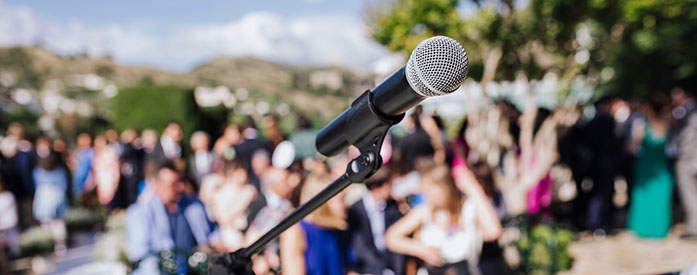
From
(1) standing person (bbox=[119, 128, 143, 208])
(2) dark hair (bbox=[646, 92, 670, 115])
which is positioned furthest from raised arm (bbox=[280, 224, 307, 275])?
(1) standing person (bbox=[119, 128, 143, 208])

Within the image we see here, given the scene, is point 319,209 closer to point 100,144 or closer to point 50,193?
point 50,193

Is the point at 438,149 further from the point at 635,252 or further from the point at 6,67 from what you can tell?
the point at 6,67

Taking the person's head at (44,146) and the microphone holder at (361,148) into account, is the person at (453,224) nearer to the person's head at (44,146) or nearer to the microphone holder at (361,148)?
the microphone holder at (361,148)

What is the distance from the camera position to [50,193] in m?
7.79

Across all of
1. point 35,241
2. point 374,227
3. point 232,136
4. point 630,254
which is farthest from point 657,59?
point 35,241

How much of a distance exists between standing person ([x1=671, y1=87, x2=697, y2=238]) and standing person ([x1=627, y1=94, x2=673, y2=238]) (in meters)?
0.19

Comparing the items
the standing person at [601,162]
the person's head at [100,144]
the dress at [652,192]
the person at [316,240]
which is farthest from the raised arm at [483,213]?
the person's head at [100,144]

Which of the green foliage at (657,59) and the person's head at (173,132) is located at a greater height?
the green foliage at (657,59)

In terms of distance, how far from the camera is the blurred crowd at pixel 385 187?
11.1 feet

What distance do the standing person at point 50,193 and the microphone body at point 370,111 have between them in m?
7.54

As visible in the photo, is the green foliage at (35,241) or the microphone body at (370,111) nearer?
the microphone body at (370,111)

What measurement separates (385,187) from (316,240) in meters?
→ 1.03

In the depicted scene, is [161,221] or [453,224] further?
[161,221]

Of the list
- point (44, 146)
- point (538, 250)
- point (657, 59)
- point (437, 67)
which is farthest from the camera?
point (657, 59)
